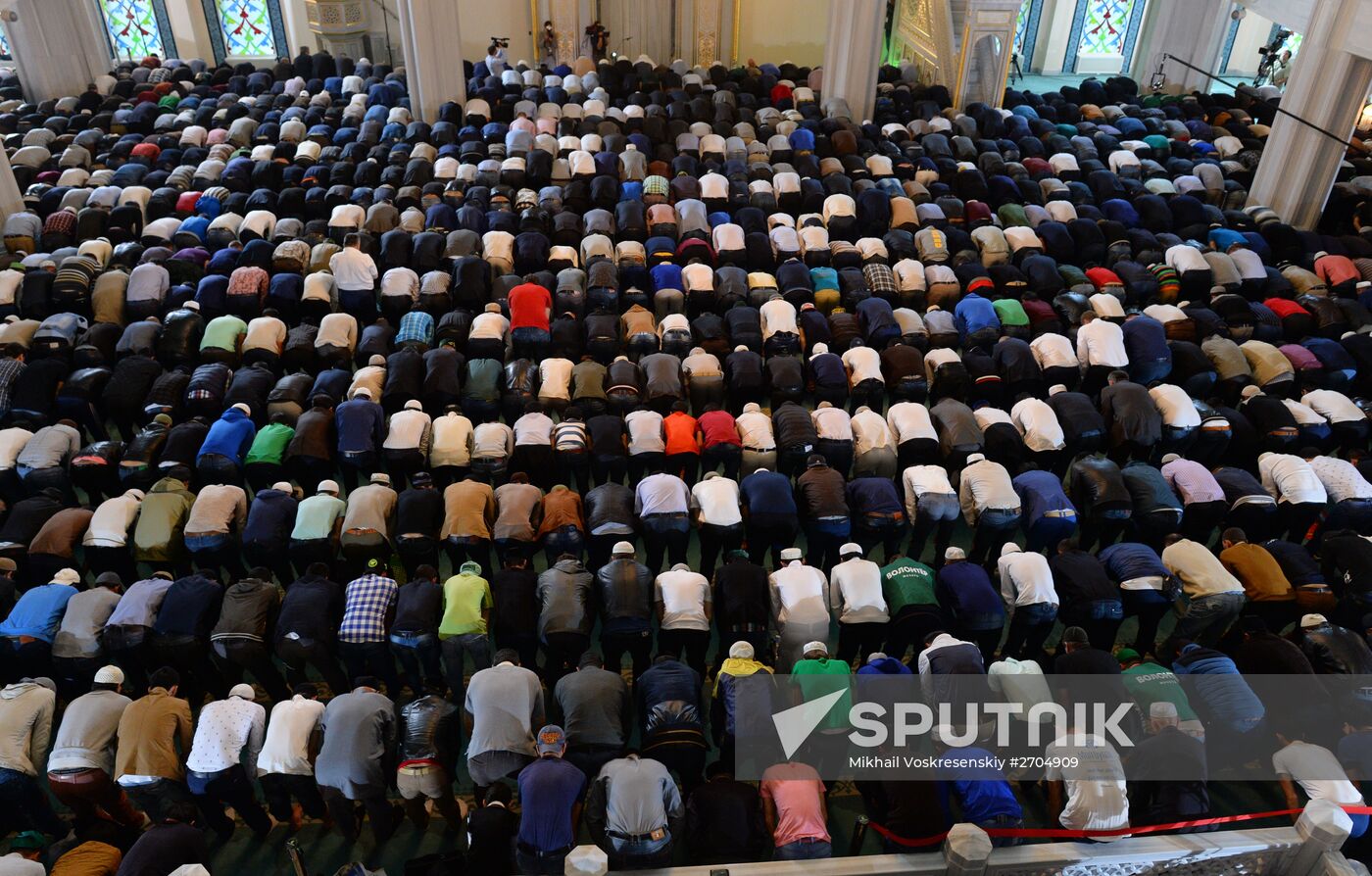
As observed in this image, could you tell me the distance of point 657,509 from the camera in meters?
6.51

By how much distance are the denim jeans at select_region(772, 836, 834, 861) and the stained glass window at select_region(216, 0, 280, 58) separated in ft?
66.0

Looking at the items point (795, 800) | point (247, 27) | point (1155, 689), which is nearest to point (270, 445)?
point (795, 800)

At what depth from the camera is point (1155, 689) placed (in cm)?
532

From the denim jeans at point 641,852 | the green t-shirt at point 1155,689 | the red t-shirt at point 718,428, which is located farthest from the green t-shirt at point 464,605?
the green t-shirt at point 1155,689

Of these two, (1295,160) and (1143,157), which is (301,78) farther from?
(1295,160)

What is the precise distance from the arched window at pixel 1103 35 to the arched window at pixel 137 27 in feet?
61.8

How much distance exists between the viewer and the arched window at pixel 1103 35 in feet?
68.5

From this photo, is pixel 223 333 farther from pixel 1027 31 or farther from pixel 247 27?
pixel 1027 31

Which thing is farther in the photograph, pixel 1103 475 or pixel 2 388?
pixel 2 388

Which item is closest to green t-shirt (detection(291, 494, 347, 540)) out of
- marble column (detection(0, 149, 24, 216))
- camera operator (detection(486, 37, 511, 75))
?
marble column (detection(0, 149, 24, 216))

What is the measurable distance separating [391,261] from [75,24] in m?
10.4

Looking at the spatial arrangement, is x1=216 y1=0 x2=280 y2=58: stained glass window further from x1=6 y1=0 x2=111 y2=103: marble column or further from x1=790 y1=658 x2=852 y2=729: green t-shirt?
x1=790 y1=658 x2=852 y2=729: green t-shirt

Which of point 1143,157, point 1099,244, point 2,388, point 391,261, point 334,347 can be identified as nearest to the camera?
point 2,388

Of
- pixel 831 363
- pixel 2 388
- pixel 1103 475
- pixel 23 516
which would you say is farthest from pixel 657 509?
pixel 2 388
